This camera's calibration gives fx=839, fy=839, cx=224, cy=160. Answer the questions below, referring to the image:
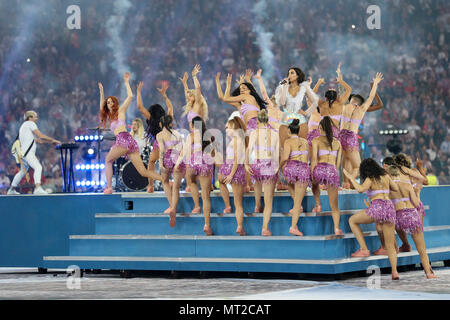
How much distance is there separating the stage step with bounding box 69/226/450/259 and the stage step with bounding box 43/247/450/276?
0.11 m

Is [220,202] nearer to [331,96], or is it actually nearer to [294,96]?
[294,96]

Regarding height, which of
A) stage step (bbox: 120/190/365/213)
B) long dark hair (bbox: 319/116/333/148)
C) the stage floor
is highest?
long dark hair (bbox: 319/116/333/148)

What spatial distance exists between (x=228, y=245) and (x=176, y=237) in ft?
2.52

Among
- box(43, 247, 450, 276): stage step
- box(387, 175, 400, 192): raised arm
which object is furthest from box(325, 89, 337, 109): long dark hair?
box(43, 247, 450, 276): stage step

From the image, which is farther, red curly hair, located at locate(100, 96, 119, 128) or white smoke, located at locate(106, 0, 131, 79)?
white smoke, located at locate(106, 0, 131, 79)

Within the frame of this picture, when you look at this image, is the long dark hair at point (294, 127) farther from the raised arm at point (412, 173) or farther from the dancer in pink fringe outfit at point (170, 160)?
the dancer in pink fringe outfit at point (170, 160)

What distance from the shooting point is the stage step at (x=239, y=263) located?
32.0 feet

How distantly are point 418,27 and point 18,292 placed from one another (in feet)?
51.9

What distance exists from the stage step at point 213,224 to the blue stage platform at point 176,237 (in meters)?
0.01

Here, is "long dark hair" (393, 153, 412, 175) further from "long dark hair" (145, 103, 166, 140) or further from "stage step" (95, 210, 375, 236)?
"long dark hair" (145, 103, 166, 140)

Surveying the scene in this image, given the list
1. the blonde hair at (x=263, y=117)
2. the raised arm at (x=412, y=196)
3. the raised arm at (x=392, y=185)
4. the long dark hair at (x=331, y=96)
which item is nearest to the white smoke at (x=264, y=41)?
the long dark hair at (x=331, y=96)

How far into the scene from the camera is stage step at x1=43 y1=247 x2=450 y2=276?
9.76m

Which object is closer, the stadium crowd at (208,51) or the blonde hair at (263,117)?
the blonde hair at (263,117)

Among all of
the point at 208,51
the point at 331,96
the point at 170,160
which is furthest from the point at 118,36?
the point at 331,96
